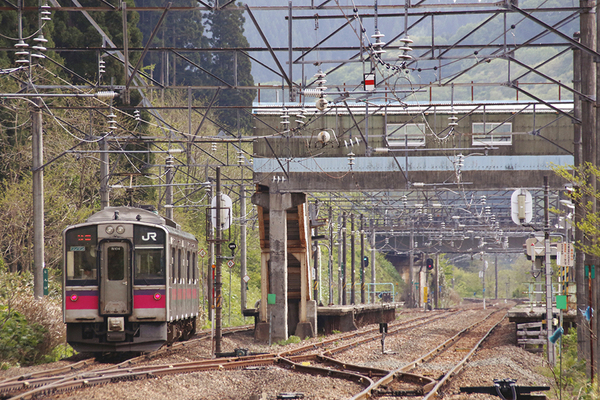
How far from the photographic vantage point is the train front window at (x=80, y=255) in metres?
15.9

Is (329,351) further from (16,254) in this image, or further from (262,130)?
(16,254)

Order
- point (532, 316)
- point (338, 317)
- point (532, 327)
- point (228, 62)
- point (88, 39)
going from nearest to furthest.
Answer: point (532, 327), point (532, 316), point (338, 317), point (88, 39), point (228, 62)

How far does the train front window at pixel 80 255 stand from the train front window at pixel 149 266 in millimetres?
907

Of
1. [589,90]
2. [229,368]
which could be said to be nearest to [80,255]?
[229,368]

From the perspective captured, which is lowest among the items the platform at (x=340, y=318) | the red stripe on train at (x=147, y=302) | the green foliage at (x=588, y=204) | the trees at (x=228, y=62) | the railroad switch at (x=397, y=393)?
the platform at (x=340, y=318)

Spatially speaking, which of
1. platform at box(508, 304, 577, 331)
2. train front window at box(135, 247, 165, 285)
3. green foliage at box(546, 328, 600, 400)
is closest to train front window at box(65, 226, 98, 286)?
train front window at box(135, 247, 165, 285)

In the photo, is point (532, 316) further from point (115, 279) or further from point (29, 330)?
point (29, 330)

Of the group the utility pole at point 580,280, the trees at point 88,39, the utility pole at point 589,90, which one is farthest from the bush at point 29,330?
the trees at point 88,39

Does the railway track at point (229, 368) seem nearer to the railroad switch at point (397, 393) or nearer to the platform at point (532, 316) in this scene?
the railroad switch at point (397, 393)

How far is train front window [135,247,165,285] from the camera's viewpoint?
16094 millimetres

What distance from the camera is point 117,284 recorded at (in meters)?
15.9

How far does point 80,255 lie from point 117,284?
103 centimetres

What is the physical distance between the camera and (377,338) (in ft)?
82.5

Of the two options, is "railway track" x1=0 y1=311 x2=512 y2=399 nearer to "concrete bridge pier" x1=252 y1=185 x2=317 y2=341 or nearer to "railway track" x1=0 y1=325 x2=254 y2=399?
"railway track" x1=0 y1=325 x2=254 y2=399
